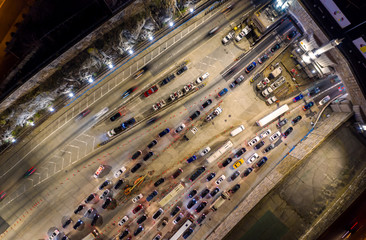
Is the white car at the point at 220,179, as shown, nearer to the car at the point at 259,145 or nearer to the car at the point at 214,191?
the car at the point at 214,191

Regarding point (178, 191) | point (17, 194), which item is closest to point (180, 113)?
point (178, 191)

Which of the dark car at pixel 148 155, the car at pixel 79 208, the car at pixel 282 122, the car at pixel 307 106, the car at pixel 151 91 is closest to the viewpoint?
the car at pixel 79 208

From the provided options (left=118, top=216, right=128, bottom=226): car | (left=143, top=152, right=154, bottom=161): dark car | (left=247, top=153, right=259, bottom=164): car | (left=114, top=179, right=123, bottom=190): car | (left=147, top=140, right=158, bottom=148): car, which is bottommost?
(left=247, top=153, right=259, bottom=164): car

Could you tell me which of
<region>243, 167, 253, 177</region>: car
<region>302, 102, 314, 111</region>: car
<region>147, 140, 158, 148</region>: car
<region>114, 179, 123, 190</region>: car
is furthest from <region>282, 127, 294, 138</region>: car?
<region>114, 179, 123, 190</region>: car

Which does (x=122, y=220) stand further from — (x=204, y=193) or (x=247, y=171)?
(x=247, y=171)

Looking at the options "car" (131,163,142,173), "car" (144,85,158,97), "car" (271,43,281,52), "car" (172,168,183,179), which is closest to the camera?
"car" (131,163,142,173)

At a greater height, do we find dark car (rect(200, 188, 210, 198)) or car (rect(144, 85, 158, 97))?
car (rect(144, 85, 158, 97))

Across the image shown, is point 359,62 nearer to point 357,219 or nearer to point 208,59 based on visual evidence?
point 208,59

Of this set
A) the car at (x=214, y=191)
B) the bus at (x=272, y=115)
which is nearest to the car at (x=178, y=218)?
the car at (x=214, y=191)

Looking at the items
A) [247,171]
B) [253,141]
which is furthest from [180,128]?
[247,171]

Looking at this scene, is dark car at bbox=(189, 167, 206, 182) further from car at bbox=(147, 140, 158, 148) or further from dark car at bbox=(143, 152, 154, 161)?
car at bbox=(147, 140, 158, 148)

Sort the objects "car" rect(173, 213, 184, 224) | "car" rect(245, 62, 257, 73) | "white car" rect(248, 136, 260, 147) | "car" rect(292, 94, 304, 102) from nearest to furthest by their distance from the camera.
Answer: "car" rect(173, 213, 184, 224) < "car" rect(245, 62, 257, 73) < "white car" rect(248, 136, 260, 147) < "car" rect(292, 94, 304, 102)
